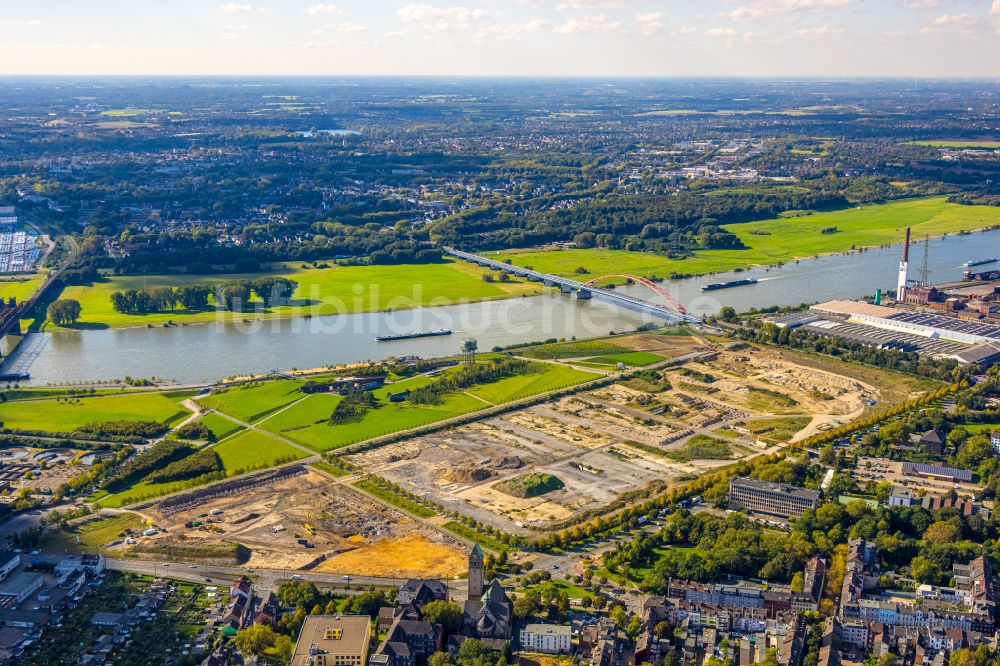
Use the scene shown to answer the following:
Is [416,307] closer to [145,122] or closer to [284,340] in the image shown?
[284,340]

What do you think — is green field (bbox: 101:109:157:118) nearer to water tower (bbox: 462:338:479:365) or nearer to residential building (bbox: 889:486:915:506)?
water tower (bbox: 462:338:479:365)

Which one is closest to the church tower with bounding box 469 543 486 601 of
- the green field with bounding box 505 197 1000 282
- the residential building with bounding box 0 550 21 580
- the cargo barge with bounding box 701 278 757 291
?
the residential building with bounding box 0 550 21 580

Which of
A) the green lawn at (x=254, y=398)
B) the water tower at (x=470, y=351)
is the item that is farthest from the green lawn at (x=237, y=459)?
the water tower at (x=470, y=351)

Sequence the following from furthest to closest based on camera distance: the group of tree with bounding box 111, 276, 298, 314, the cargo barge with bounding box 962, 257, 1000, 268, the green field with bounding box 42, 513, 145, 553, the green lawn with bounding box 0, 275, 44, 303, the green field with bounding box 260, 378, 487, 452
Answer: the cargo barge with bounding box 962, 257, 1000, 268, the green lawn with bounding box 0, 275, 44, 303, the group of tree with bounding box 111, 276, 298, 314, the green field with bounding box 260, 378, 487, 452, the green field with bounding box 42, 513, 145, 553

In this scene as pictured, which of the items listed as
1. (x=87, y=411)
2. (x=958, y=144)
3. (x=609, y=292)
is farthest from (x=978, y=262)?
(x=958, y=144)

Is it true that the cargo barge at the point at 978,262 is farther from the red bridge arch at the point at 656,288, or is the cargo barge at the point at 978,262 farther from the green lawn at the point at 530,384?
the green lawn at the point at 530,384
